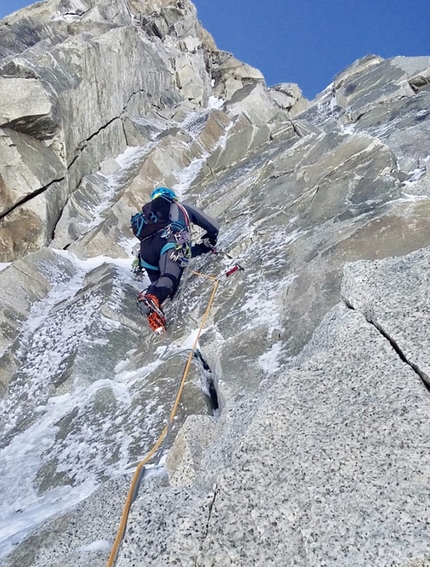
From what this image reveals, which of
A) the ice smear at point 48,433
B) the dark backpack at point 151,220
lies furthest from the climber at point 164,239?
the ice smear at point 48,433

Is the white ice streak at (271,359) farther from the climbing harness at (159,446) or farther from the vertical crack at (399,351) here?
the vertical crack at (399,351)

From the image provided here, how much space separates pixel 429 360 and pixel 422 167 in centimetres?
735

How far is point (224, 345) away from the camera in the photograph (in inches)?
302

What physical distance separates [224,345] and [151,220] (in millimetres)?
4124

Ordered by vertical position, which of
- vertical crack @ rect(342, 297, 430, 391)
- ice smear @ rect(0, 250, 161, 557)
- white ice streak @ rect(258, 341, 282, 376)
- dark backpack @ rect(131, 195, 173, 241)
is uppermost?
dark backpack @ rect(131, 195, 173, 241)

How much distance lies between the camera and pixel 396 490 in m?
3.21

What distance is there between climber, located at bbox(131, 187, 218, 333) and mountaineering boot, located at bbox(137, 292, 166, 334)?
0.49 feet

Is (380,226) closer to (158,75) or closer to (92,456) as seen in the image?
(92,456)

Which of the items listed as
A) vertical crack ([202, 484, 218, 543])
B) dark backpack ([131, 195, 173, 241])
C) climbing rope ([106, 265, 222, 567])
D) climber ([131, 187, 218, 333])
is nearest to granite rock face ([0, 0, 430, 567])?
vertical crack ([202, 484, 218, 543])

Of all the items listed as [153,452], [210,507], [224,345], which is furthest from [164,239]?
[210,507]

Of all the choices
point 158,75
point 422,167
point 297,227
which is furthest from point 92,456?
point 158,75

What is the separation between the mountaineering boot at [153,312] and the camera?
923 centimetres

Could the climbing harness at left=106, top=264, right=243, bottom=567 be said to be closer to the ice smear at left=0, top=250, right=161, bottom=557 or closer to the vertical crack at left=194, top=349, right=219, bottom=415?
the vertical crack at left=194, top=349, right=219, bottom=415

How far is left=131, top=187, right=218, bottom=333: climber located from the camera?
10.2 metres
